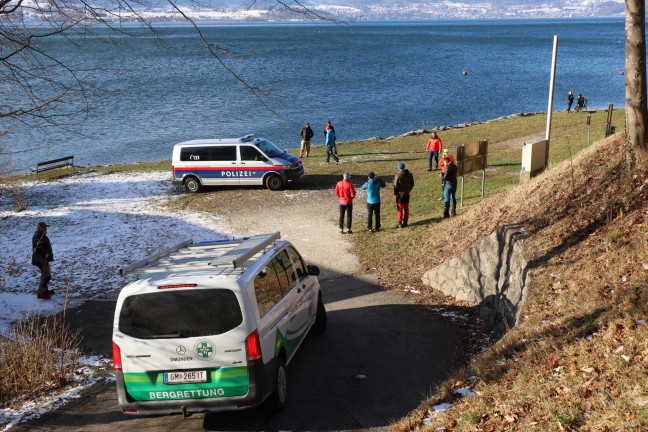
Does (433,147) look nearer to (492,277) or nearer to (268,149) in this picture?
(268,149)

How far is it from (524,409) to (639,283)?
121 inches

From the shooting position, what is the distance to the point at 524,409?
6.38m

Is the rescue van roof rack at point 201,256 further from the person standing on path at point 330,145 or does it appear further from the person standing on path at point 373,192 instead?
the person standing on path at point 330,145

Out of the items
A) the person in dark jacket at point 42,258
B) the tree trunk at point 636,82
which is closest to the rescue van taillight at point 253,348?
the tree trunk at point 636,82

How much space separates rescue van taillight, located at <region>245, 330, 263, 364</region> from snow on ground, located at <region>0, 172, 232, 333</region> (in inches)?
223

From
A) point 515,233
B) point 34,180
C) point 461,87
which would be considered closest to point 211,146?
point 34,180

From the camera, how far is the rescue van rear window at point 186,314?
734 centimetres

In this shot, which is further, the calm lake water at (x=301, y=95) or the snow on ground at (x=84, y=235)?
the calm lake water at (x=301, y=95)

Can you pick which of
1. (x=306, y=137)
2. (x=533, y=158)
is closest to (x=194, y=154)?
(x=306, y=137)

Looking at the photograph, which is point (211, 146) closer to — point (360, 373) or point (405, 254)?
point (405, 254)

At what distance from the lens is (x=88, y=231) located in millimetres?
19266

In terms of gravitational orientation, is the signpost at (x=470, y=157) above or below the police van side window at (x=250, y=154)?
above

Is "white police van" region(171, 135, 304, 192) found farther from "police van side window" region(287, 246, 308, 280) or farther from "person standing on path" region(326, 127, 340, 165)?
"police van side window" region(287, 246, 308, 280)

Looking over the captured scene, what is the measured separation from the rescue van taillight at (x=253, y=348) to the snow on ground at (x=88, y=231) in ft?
18.6
